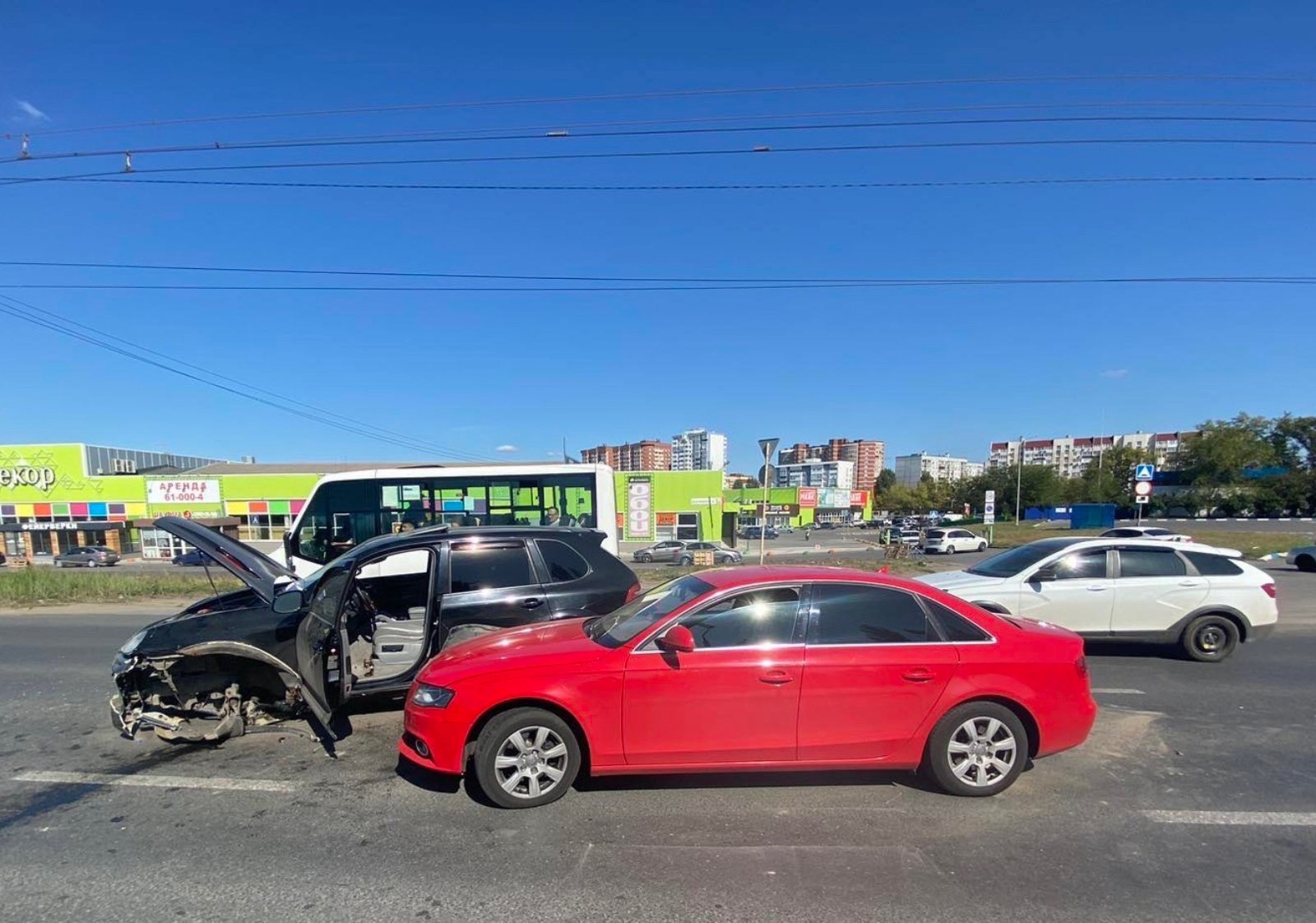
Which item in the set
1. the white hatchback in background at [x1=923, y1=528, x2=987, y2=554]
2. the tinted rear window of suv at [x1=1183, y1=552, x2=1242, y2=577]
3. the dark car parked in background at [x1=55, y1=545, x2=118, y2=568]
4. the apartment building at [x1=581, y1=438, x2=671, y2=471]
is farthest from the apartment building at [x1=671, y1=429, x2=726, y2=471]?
the tinted rear window of suv at [x1=1183, y1=552, x2=1242, y2=577]

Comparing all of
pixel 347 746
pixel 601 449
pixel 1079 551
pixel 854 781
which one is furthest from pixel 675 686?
pixel 601 449

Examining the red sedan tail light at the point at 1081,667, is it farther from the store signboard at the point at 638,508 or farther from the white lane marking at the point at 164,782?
the store signboard at the point at 638,508

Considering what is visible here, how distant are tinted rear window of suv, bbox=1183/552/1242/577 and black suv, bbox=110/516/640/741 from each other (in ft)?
22.8

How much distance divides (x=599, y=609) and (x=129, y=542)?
54564 mm

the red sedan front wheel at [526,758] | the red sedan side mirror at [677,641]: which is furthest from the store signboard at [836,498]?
the red sedan front wheel at [526,758]

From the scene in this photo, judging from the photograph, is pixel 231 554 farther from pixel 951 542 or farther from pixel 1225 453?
pixel 1225 453

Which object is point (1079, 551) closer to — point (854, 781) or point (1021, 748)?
point (1021, 748)

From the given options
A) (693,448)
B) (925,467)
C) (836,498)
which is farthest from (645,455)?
(925,467)

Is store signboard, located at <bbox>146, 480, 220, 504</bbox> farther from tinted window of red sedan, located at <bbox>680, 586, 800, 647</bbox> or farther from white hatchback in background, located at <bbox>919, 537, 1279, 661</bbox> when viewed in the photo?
tinted window of red sedan, located at <bbox>680, 586, 800, 647</bbox>

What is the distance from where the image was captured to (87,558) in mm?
40344

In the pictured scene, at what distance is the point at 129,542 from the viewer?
150 feet

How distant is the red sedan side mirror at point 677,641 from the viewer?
3.69 metres

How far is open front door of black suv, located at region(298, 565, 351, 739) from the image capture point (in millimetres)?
4598

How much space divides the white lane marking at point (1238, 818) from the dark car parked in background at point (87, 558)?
5098 centimetres
